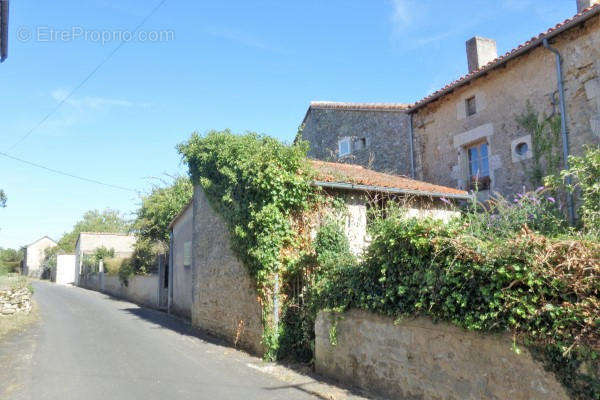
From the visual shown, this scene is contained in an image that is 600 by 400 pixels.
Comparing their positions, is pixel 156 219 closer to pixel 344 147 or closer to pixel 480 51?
pixel 344 147

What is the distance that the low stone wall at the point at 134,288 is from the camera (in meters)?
20.3

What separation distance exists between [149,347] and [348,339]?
17.5 feet

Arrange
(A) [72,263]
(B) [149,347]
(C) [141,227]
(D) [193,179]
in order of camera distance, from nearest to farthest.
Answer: (B) [149,347] → (D) [193,179] → (C) [141,227] → (A) [72,263]

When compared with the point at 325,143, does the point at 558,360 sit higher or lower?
lower

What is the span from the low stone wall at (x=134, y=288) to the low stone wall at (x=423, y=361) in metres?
14.6

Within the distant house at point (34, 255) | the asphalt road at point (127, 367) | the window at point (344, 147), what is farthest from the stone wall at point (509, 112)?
the distant house at point (34, 255)

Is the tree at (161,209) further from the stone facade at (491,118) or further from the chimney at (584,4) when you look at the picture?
the chimney at (584,4)

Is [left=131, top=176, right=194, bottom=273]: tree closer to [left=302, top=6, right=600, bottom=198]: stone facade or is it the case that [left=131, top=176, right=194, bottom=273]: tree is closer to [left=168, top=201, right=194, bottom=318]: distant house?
[left=168, top=201, right=194, bottom=318]: distant house

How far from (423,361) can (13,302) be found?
1657 centimetres

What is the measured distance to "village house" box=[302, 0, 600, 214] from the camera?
10523mm

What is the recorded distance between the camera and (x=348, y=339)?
6.88m

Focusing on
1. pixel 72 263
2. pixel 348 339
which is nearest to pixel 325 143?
pixel 348 339

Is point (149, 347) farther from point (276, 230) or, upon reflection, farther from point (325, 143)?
point (325, 143)

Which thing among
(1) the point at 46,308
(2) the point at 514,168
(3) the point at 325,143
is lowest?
(1) the point at 46,308
